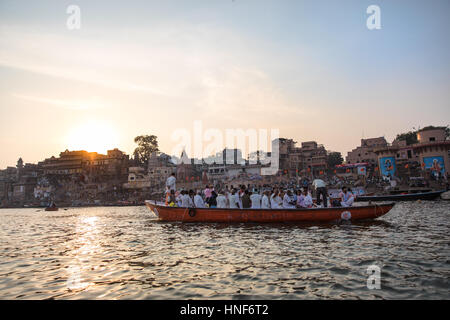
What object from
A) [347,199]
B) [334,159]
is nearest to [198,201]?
[347,199]

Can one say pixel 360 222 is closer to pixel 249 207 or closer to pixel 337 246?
pixel 249 207

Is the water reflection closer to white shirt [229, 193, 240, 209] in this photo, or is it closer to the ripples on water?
the ripples on water

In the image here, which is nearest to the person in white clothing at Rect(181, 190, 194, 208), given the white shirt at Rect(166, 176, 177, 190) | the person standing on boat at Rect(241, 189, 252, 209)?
the white shirt at Rect(166, 176, 177, 190)

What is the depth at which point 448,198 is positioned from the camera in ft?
110

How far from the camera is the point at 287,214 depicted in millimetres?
13828

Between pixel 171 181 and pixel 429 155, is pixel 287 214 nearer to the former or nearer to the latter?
pixel 171 181

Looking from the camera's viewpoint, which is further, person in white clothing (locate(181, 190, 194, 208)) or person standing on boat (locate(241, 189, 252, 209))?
person in white clothing (locate(181, 190, 194, 208))

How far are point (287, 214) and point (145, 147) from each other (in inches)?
2927

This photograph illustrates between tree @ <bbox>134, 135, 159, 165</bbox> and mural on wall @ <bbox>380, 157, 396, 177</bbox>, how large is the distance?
57696mm

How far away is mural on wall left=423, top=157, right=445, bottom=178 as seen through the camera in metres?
44.1

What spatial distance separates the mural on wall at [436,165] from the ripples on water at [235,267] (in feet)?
135
